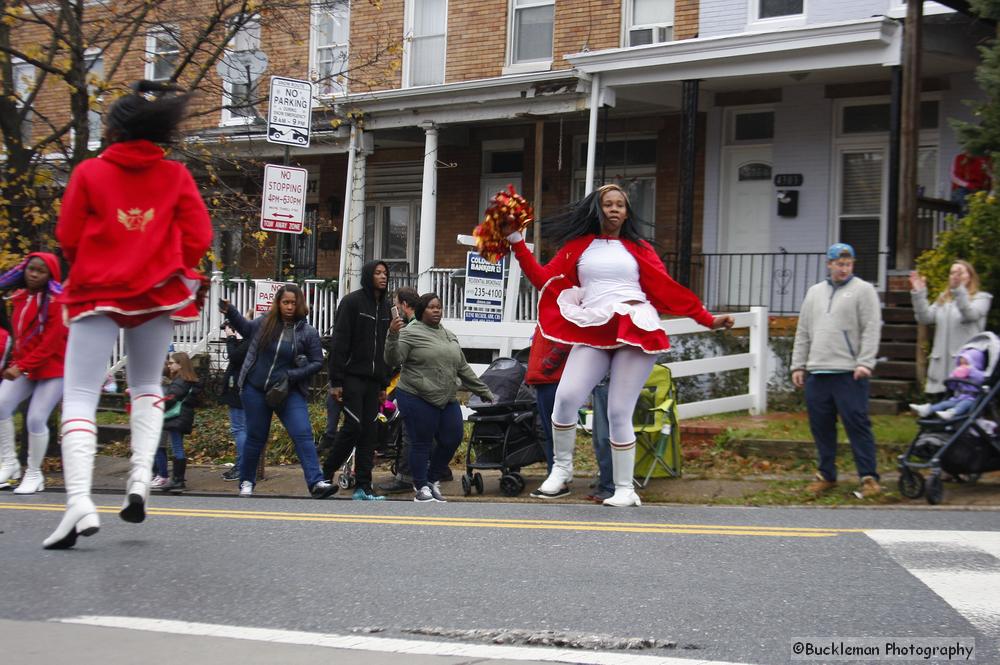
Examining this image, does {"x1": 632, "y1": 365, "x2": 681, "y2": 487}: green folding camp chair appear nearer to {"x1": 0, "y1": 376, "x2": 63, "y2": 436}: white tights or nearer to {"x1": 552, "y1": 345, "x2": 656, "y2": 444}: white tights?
{"x1": 552, "y1": 345, "x2": 656, "y2": 444}: white tights

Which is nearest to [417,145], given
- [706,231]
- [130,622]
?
[706,231]

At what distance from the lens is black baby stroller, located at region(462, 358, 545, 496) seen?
417 inches

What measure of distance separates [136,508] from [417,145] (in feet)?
58.1

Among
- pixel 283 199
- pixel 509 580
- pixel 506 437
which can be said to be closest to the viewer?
pixel 509 580

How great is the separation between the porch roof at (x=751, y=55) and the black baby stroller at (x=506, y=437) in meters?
7.29

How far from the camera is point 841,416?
30.8ft

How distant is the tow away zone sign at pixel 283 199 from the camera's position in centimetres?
1216

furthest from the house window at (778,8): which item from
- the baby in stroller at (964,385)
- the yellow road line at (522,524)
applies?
the yellow road line at (522,524)

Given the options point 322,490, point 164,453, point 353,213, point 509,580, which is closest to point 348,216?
point 353,213

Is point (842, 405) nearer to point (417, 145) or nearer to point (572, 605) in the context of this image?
point (572, 605)

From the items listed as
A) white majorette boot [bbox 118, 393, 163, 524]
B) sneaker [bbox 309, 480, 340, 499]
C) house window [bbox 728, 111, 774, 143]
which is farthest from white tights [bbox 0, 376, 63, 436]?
Answer: house window [bbox 728, 111, 774, 143]

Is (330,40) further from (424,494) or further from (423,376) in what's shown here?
(424,494)

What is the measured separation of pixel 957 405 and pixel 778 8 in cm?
999

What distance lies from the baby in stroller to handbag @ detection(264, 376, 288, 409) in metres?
5.17
